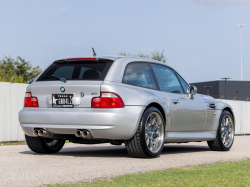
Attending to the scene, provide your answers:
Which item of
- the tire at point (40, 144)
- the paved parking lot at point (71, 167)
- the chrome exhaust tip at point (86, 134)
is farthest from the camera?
the tire at point (40, 144)

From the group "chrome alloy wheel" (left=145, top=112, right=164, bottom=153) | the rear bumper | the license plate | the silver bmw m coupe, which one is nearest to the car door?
the silver bmw m coupe

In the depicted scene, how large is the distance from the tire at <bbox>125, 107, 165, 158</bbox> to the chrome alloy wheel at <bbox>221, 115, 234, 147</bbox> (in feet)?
8.01

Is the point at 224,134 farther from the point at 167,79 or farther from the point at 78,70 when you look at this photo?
the point at 78,70

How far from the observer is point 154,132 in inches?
296

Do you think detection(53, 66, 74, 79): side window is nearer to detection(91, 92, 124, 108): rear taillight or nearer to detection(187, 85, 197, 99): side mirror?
detection(91, 92, 124, 108): rear taillight

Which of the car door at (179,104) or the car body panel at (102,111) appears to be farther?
the car door at (179,104)

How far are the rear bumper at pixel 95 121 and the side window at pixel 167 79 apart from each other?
47.3 inches

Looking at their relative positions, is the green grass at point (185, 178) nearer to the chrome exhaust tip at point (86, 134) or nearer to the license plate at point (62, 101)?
the chrome exhaust tip at point (86, 134)

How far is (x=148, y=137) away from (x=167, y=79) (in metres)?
1.52

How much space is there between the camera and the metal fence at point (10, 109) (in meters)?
13.7

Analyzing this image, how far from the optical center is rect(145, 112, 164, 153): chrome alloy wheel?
289 inches

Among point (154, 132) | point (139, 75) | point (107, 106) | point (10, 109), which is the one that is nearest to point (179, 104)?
point (154, 132)

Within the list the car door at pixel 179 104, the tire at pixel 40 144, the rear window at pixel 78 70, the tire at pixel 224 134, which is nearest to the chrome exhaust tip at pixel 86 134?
the rear window at pixel 78 70

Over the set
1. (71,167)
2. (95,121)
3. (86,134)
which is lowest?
(71,167)
